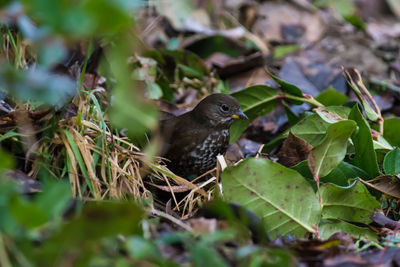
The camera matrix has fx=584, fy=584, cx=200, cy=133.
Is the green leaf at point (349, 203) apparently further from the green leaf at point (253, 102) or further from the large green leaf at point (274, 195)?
the green leaf at point (253, 102)

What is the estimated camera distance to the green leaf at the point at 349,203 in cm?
319

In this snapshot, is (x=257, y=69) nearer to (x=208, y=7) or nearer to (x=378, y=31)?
(x=208, y=7)

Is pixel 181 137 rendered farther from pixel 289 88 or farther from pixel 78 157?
pixel 78 157

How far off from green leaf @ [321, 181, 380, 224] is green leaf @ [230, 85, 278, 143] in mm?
1398

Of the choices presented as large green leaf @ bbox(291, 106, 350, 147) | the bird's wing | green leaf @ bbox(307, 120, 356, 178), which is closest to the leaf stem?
large green leaf @ bbox(291, 106, 350, 147)

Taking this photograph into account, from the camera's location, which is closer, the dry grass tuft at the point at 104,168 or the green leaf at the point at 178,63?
the dry grass tuft at the point at 104,168

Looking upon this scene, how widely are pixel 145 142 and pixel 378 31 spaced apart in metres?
4.64

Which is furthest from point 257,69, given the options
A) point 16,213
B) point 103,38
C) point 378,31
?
point 16,213

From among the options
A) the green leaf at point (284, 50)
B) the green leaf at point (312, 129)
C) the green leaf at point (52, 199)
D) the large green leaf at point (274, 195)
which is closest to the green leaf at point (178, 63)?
the green leaf at point (284, 50)

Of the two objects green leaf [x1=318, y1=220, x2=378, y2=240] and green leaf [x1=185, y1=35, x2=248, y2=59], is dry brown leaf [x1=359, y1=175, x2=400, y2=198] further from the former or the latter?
green leaf [x1=185, y1=35, x2=248, y2=59]

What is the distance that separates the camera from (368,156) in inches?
141

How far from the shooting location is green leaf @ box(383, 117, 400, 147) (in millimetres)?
4110

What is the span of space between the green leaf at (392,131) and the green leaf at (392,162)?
1.84 ft

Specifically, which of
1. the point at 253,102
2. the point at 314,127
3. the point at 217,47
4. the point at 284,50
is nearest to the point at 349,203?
the point at 314,127
